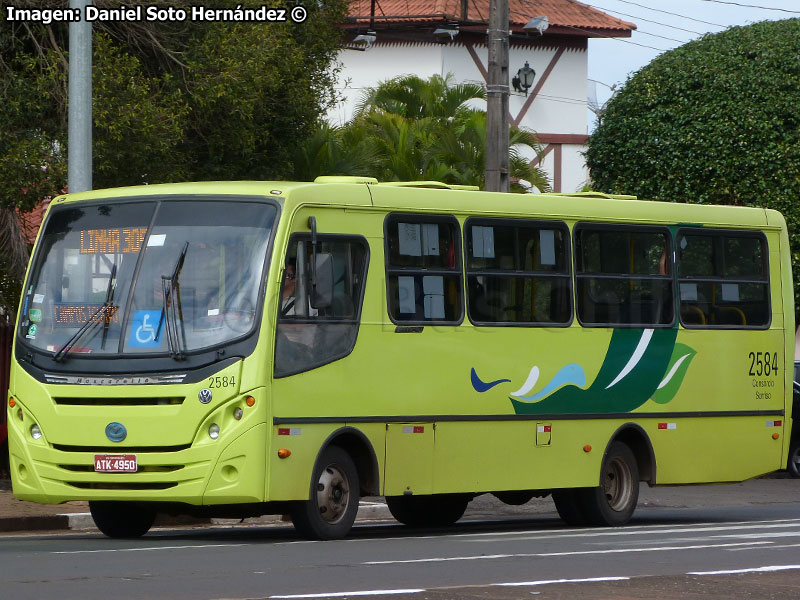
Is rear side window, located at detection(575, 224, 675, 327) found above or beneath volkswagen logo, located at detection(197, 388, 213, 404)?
above

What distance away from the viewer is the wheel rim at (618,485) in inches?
649

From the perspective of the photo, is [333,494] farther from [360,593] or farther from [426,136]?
[426,136]

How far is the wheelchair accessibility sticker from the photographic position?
13.0m

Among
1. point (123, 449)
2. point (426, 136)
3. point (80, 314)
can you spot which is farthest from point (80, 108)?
point (426, 136)

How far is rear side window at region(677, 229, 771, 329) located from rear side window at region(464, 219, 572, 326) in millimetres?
1827

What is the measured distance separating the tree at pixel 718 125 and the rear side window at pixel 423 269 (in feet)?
74.8

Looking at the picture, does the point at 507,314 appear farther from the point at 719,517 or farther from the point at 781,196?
the point at 781,196

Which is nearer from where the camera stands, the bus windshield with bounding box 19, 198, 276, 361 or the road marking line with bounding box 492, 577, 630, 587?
the road marking line with bounding box 492, 577, 630, 587

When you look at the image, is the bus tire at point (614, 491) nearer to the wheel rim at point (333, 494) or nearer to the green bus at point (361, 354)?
→ the green bus at point (361, 354)

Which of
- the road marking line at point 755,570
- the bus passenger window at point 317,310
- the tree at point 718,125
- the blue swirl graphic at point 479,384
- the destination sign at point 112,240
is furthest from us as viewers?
the tree at point 718,125

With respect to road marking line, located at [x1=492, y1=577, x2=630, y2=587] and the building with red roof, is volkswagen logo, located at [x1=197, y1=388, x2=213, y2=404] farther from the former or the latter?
the building with red roof

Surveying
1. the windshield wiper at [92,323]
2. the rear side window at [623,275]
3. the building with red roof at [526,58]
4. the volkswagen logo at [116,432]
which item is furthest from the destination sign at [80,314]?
the building with red roof at [526,58]

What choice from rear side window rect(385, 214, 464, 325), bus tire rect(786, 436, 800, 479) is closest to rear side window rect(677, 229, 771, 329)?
rear side window rect(385, 214, 464, 325)

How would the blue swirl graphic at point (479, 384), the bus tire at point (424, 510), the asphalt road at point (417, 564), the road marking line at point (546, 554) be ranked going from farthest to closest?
1. the bus tire at point (424, 510)
2. the blue swirl graphic at point (479, 384)
3. the road marking line at point (546, 554)
4. the asphalt road at point (417, 564)
